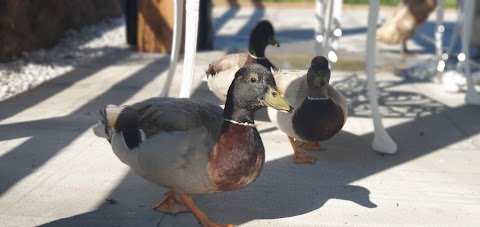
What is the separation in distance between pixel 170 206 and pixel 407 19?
289 inches

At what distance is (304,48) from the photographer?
1171 cm

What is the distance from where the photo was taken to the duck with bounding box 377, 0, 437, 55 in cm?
1071

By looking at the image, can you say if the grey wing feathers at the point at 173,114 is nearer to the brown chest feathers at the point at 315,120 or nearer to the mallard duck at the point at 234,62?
the brown chest feathers at the point at 315,120

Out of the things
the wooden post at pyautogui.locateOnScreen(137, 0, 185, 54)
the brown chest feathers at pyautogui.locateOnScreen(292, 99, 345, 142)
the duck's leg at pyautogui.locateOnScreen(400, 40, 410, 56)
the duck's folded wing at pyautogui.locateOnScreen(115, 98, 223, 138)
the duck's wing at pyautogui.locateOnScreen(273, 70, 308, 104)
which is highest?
the duck's folded wing at pyautogui.locateOnScreen(115, 98, 223, 138)

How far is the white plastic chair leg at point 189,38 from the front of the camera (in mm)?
6129

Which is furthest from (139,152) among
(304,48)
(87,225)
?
(304,48)

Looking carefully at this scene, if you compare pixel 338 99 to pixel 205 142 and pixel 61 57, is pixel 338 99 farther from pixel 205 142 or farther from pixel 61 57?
pixel 61 57

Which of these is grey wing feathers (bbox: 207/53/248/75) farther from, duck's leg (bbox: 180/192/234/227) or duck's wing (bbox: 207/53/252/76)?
duck's leg (bbox: 180/192/234/227)

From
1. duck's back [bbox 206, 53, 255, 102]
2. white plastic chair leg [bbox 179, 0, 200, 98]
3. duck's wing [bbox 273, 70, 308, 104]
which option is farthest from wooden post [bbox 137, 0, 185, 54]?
duck's wing [bbox 273, 70, 308, 104]

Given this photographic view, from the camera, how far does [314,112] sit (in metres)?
5.20

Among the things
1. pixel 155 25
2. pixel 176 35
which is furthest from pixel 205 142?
pixel 155 25

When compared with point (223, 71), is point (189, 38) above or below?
above

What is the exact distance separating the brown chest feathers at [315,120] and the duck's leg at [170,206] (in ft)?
4.07

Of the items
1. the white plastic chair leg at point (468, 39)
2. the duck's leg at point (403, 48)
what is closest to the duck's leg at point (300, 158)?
the white plastic chair leg at point (468, 39)
